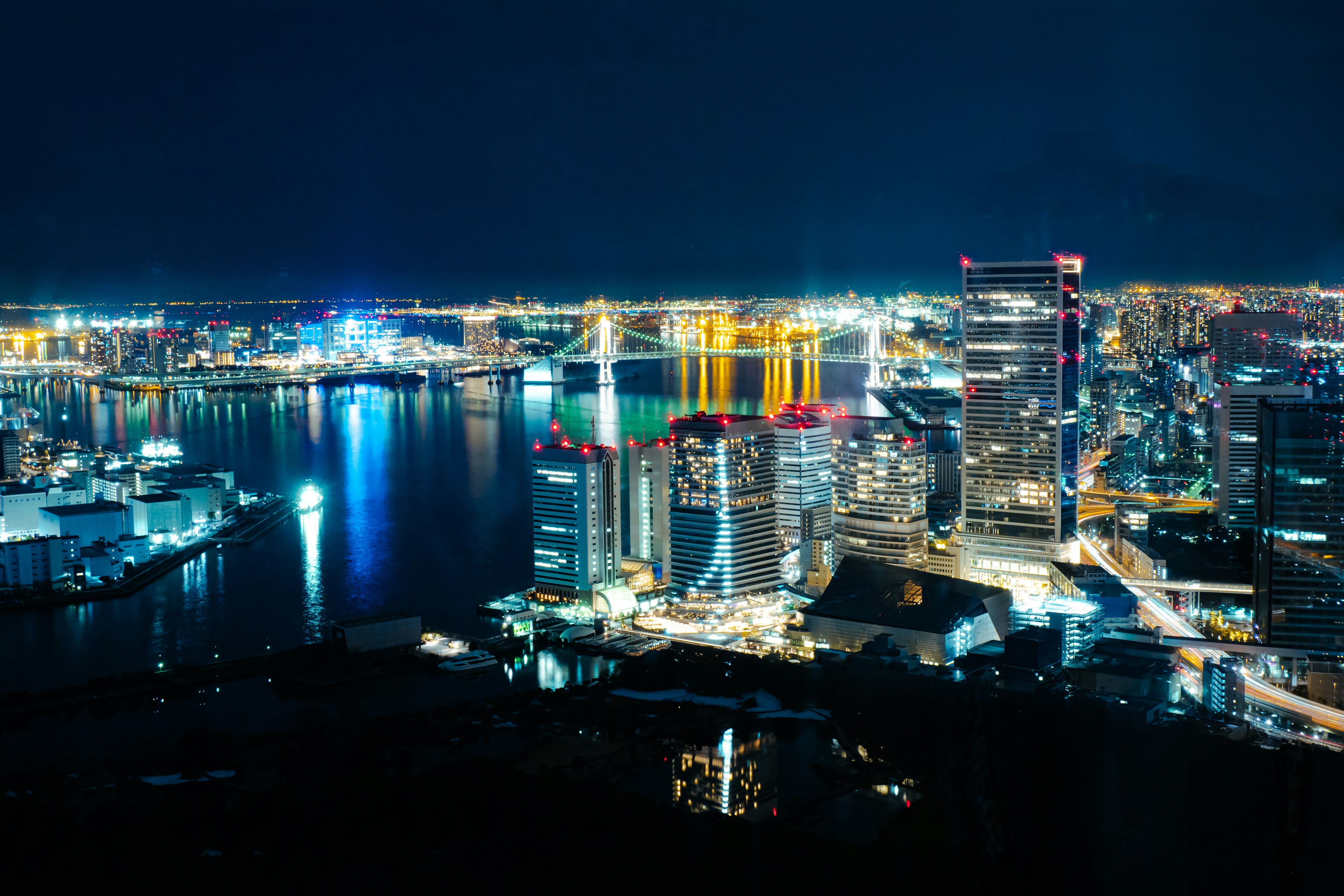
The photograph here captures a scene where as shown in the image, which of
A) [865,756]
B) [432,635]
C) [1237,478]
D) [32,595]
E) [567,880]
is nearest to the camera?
[567,880]

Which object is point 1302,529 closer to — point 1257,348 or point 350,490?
point 1257,348

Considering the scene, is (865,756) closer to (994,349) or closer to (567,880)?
(567,880)

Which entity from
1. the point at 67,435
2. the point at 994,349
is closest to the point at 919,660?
the point at 994,349

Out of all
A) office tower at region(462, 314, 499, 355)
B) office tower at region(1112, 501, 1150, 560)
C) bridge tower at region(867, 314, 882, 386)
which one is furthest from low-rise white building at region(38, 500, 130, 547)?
office tower at region(462, 314, 499, 355)

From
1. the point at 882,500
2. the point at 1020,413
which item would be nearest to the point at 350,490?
the point at 882,500

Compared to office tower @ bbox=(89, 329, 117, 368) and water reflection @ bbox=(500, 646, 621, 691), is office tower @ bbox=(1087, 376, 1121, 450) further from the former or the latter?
office tower @ bbox=(89, 329, 117, 368)

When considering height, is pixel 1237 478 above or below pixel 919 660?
above

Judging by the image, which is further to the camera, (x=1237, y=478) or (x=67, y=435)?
(x=67, y=435)
